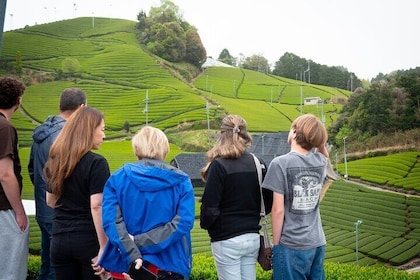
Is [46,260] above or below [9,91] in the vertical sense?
below

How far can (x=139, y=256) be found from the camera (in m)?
3.43

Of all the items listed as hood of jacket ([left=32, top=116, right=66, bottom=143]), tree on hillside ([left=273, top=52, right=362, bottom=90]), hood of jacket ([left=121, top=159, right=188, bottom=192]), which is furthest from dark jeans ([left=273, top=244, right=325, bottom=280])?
tree on hillside ([left=273, top=52, right=362, bottom=90])

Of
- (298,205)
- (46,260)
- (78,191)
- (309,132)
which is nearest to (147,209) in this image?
(78,191)

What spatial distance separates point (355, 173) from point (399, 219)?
33.8 inches

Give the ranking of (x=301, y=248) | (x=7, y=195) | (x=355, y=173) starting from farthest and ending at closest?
(x=355, y=173), (x=7, y=195), (x=301, y=248)

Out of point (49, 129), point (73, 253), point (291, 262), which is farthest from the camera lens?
point (49, 129)

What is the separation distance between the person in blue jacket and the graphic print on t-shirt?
29.8 inches

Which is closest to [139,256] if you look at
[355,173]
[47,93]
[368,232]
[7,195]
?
[7,195]

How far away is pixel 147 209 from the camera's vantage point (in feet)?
11.3

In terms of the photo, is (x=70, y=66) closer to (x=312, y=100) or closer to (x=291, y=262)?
(x=312, y=100)

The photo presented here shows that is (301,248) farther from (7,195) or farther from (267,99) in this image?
(267,99)

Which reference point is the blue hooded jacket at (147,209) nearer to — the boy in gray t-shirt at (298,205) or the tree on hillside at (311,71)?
the boy in gray t-shirt at (298,205)

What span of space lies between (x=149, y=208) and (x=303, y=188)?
1098 mm

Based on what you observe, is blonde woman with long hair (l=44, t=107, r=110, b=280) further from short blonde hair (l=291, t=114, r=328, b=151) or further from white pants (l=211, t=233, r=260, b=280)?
short blonde hair (l=291, t=114, r=328, b=151)
